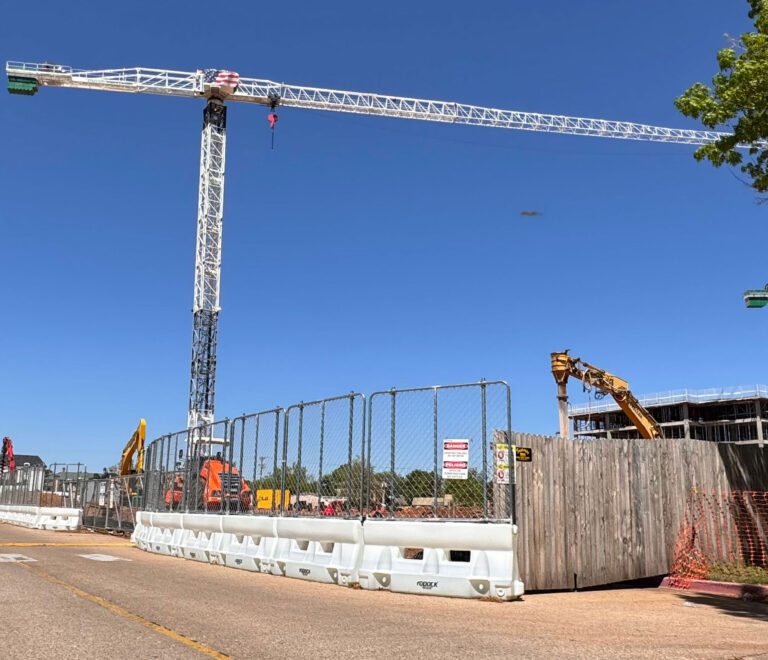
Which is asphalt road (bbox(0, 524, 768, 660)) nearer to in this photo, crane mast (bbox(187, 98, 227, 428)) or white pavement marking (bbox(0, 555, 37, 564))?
white pavement marking (bbox(0, 555, 37, 564))

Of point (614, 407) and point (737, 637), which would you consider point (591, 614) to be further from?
point (614, 407)

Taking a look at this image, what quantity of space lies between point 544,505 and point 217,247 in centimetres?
5087

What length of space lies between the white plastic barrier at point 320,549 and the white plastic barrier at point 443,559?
0.26 m

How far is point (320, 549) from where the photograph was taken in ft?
43.2

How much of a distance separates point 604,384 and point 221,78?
147ft

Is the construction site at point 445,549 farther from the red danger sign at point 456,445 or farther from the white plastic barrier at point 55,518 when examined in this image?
the white plastic barrier at point 55,518

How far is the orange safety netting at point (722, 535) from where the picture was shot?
45.7 feet

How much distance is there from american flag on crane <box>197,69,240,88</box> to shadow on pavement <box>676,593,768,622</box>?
61.0m

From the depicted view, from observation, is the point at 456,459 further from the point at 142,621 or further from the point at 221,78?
the point at 221,78

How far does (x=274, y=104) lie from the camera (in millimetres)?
69812

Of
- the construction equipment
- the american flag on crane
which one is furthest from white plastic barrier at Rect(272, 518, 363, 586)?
the american flag on crane

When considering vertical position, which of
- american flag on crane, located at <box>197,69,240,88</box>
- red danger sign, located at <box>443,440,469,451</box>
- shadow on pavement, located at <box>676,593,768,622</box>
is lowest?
shadow on pavement, located at <box>676,593,768,622</box>

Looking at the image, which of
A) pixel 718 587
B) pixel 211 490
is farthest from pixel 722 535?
pixel 211 490

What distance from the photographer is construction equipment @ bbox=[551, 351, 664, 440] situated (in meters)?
35.4
